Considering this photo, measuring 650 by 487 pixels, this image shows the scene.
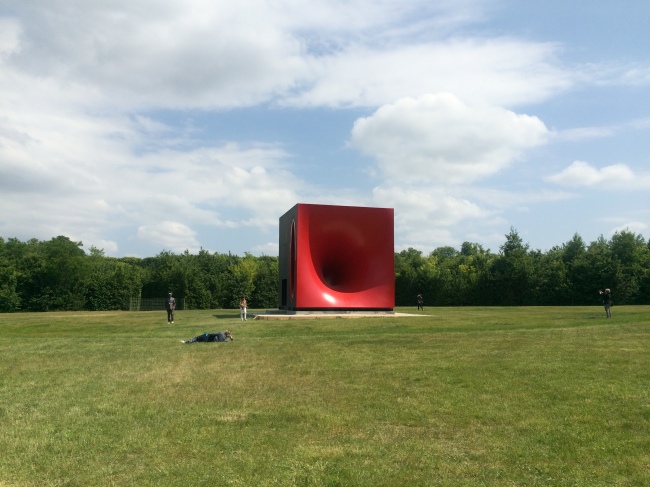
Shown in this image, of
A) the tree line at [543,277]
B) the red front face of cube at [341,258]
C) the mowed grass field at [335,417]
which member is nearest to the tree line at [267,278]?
the tree line at [543,277]

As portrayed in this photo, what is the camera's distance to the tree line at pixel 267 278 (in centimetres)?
4578

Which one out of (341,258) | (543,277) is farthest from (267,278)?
(543,277)

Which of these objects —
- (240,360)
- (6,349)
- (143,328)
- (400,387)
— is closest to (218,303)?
(143,328)

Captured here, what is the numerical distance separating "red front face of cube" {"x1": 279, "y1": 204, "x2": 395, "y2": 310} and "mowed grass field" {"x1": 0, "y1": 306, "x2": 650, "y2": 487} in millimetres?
15657

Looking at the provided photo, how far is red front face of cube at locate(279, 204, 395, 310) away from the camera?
27.9m

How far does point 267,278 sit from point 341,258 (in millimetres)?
21330

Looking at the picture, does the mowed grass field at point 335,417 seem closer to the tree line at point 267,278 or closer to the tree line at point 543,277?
the tree line at point 267,278

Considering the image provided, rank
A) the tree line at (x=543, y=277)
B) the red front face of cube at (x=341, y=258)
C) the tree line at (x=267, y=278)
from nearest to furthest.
Answer: the red front face of cube at (x=341, y=258) < the tree line at (x=267, y=278) < the tree line at (x=543, y=277)

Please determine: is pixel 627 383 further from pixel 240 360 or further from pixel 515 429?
pixel 240 360

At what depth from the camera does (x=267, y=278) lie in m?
49.8

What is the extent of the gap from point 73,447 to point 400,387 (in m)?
4.31

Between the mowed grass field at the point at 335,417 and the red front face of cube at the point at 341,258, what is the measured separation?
1566cm

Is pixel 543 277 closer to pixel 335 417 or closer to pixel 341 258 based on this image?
pixel 341 258

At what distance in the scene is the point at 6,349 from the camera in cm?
1391
